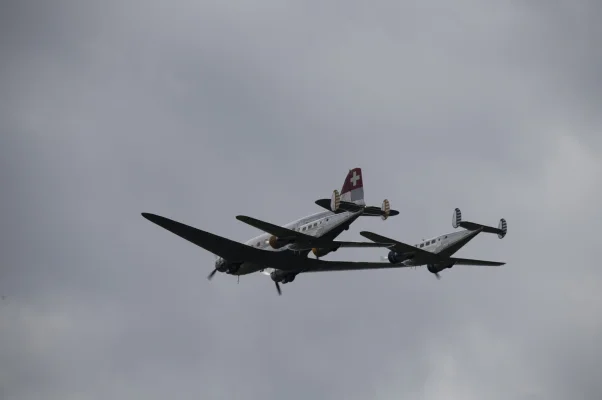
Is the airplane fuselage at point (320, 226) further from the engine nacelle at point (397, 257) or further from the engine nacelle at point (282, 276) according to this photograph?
the engine nacelle at point (397, 257)

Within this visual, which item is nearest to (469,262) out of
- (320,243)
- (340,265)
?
(340,265)

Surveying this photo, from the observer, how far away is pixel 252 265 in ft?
303

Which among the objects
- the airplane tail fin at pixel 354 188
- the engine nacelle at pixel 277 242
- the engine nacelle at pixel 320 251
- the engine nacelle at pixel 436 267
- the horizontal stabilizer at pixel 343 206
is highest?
the airplane tail fin at pixel 354 188

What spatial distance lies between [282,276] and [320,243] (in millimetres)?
9808

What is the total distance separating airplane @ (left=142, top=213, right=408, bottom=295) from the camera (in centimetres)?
8519

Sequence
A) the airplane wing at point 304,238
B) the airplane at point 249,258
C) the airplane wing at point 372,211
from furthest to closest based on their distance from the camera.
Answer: the airplane wing at point 372,211
the airplane at point 249,258
the airplane wing at point 304,238

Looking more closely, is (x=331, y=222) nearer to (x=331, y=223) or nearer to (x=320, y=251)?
(x=331, y=223)

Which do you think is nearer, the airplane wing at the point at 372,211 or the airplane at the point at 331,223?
the airplane at the point at 331,223

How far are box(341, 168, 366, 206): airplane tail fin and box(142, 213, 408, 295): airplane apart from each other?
9.27m

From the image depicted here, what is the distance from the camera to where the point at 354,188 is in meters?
84.6

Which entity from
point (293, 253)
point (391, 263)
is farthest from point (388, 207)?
point (391, 263)

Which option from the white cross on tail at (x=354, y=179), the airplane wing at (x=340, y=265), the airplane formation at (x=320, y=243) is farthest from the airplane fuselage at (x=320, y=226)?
the airplane wing at (x=340, y=265)

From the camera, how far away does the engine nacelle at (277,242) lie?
283ft

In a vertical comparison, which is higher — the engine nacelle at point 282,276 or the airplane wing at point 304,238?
the airplane wing at point 304,238
